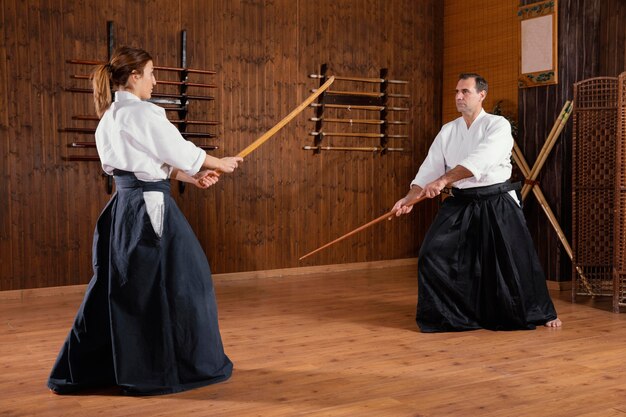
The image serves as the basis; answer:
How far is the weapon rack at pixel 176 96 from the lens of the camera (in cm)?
539

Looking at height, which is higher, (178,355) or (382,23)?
(382,23)

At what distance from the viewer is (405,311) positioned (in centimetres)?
474

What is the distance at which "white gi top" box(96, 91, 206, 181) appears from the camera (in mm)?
2822

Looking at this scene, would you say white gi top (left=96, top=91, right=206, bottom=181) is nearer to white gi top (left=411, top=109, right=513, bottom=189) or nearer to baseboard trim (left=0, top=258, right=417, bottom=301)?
white gi top (left=411, top=109, right=513, bottom=189)

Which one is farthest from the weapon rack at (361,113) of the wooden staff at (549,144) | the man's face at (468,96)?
the man's face at (468,96)

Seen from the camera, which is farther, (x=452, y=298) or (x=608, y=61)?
(x=608, y=61)

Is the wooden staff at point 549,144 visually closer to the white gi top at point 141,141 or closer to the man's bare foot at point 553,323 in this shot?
the man's bare foot at point 553,323

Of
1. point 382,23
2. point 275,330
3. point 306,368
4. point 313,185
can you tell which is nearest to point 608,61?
point 382,23

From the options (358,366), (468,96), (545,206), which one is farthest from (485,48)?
(358,366)

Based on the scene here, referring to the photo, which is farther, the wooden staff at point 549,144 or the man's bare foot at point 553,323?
the wooden staff at point 549,144

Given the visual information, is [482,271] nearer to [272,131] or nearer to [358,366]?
[358,366]

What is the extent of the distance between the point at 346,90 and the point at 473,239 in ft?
9.20

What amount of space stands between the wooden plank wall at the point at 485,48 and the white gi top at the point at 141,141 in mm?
4034

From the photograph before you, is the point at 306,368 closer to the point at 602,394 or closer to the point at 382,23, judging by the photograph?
the point at 602,394
